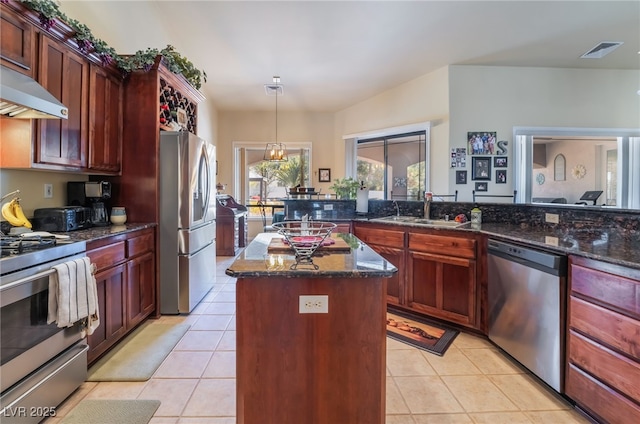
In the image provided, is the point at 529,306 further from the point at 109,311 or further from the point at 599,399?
the point at 109,311

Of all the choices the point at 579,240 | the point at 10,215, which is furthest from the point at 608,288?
the point at 10,215

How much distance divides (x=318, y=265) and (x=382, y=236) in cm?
191

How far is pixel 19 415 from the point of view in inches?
57.2

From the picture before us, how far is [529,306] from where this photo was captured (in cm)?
202

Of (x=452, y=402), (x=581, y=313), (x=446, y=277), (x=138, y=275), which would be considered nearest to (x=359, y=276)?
(x=452, y=402)

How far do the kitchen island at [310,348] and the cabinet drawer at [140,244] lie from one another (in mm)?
1665

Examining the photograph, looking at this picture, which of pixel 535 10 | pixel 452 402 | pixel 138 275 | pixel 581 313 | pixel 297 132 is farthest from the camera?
pixel 297 132

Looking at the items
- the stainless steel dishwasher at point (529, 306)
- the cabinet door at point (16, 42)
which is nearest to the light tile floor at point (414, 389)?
the stainless steel dishwasher at point (529, 306)

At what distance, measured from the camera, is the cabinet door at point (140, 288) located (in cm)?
252

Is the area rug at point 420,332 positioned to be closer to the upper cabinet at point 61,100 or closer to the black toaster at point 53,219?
the black toaster at point 53,219

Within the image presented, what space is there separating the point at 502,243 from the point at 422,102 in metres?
3.21

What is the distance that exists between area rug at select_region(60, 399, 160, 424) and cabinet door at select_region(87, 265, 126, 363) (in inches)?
16.0

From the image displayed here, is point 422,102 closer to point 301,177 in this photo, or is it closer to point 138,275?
point 301,177

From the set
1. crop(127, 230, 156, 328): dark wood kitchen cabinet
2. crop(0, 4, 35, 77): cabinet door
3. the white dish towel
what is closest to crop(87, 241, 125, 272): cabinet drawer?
crop(127, 230, 156, 328): dark wood kitchen cabinet
